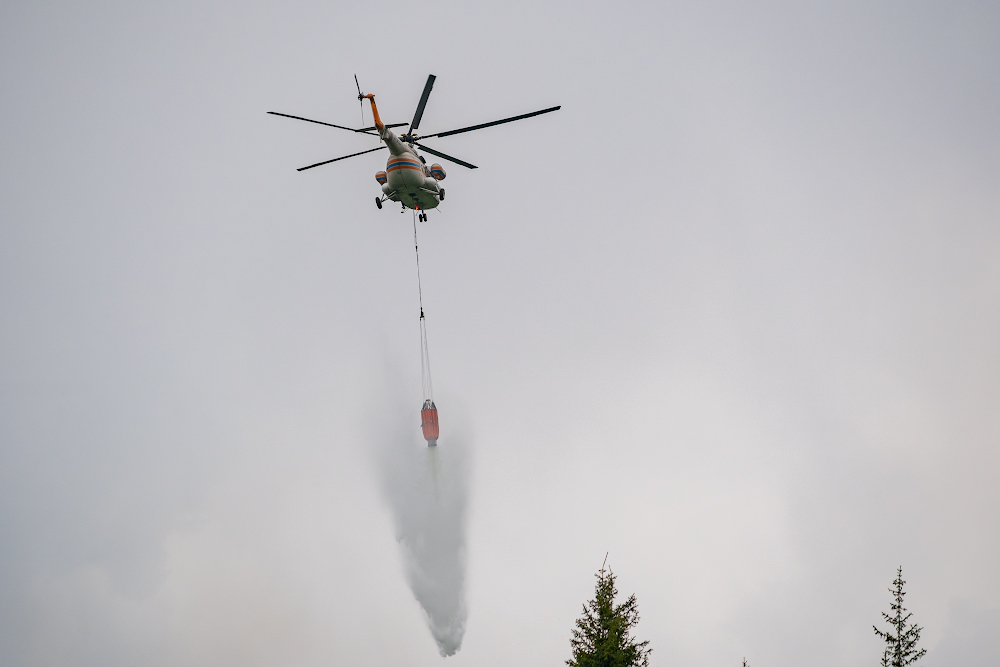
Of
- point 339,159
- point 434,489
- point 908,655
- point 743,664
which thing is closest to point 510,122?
point 339,159

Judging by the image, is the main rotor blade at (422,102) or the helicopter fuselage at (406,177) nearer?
the main rotor blade at (422,102)

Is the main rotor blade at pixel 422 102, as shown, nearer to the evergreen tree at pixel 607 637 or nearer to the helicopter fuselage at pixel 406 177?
the helicopter fuselage at pixel 406 177

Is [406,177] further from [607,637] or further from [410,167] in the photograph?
[607,637]

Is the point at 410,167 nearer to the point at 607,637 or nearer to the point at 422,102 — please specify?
the point at 422,102

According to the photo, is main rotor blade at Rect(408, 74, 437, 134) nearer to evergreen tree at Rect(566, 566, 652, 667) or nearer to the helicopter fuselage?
the helicopter fuselage

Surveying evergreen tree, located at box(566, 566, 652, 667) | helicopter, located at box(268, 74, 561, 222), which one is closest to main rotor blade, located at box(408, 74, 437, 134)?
helicopter, located at box(268, 74, 561, 222)

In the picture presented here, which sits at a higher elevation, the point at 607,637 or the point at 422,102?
the point at 422,102

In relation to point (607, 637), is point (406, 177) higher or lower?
higher

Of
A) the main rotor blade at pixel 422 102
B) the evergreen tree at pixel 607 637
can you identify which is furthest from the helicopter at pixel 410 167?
the evergreen tree at pixel 607 637

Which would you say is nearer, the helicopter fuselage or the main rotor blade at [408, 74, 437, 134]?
the main rotor blade at [408, 74, 437, 134]

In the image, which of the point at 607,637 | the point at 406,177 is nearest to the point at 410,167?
the point at 406,177

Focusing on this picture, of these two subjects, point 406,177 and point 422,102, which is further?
point 406,177

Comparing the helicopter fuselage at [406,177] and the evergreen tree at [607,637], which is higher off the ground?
the helicopter fuselage at [406,177]

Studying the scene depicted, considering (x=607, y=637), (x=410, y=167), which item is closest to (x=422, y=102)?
(x=410, y=167)
